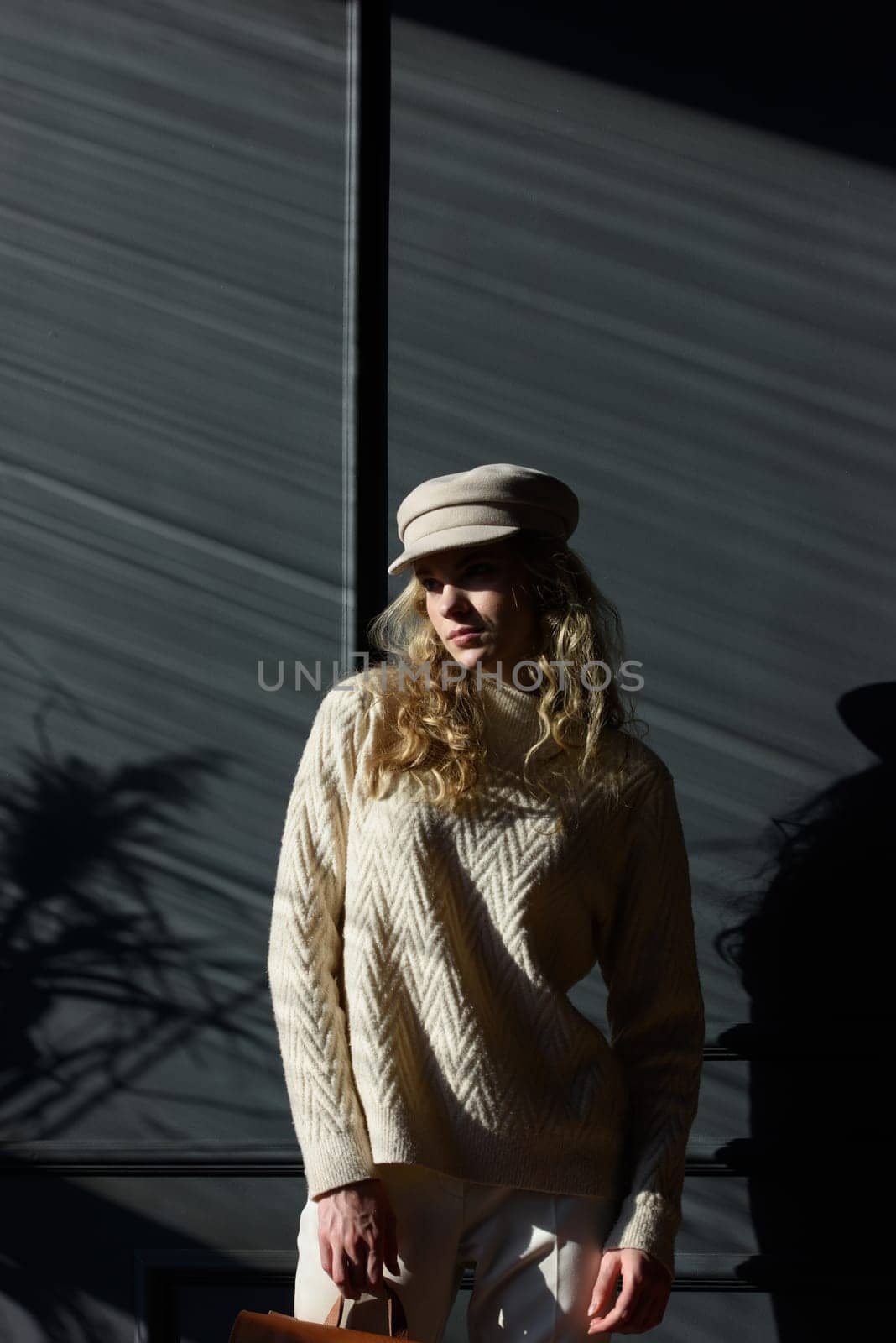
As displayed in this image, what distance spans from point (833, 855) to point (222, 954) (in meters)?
1.09

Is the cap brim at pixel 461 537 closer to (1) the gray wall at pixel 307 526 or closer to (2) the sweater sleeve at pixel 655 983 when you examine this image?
(2) the sweater sleeve at pixel 655 983

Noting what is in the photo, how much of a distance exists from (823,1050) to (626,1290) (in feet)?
2.54

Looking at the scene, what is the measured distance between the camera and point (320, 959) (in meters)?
1.62

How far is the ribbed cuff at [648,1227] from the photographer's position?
1.61 m

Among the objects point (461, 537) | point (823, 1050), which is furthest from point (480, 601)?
point (823, 1050)

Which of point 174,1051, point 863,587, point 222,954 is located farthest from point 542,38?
point 174,1051

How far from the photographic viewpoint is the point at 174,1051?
2.34 meters

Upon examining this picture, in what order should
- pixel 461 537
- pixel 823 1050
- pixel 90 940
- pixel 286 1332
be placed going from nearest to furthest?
1. pixel 286 1332
2. pixel 461 537
3. pixel 823 1050
4. pixel 90 940

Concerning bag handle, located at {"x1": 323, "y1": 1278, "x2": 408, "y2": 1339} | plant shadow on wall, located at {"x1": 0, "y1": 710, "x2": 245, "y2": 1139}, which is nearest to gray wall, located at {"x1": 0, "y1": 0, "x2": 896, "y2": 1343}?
plant shadow on wall, located at {"x1": 0, "y1": 710, "x2": 245, "y2": 1139}

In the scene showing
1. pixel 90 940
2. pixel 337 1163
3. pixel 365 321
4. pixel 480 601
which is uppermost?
pixel 365 321

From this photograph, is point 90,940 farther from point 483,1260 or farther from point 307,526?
point 483,1260

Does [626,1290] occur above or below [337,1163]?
below

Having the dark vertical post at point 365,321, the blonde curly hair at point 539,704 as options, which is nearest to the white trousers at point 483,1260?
the blonde curly hair at point 539,704

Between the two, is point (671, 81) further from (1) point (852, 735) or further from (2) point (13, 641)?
(2) point (13, 641)
